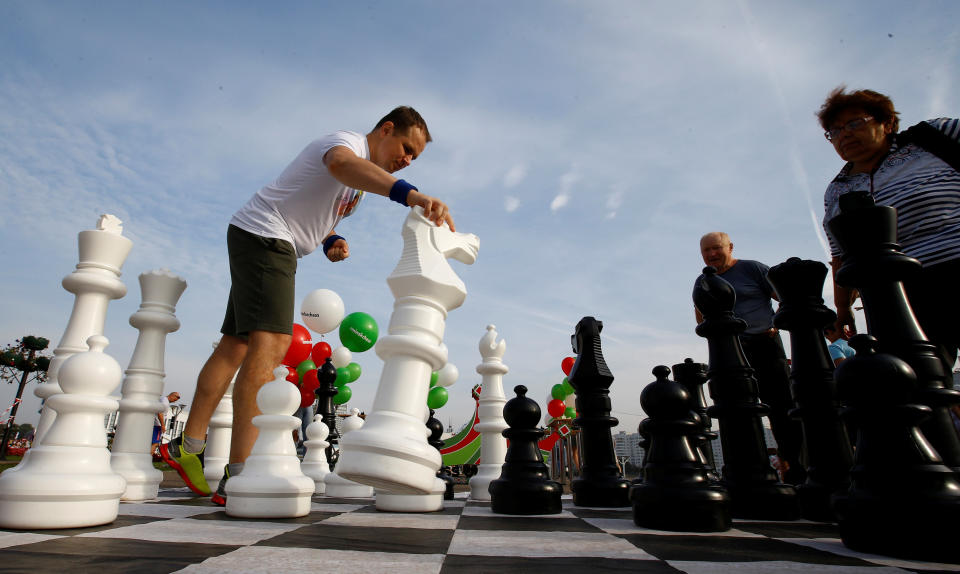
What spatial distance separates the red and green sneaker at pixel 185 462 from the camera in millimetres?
2330

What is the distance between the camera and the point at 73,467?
1.31m

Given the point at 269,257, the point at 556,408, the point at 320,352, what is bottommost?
the point at 269,257

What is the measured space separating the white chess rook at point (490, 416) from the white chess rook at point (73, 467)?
171 centimetres

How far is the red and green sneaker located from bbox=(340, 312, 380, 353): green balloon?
5902 mm

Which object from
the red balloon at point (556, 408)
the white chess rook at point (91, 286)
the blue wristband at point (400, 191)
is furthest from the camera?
the red balloon at point (556, 408)

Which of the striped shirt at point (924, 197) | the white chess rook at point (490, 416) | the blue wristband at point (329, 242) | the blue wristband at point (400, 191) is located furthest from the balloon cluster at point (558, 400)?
the blue wristband at point (400, 191)

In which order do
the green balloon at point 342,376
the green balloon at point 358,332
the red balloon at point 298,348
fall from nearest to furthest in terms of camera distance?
the red balloon at point 298,348 < the green balloon at point 358,332 < the green balloon at point 342,376

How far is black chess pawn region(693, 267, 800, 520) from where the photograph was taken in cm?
162

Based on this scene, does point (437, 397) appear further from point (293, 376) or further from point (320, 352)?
point (293, 376)

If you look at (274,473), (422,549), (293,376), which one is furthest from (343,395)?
(422,549)

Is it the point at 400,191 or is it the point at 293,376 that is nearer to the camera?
the point at 400,191

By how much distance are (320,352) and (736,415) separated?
8160 mm

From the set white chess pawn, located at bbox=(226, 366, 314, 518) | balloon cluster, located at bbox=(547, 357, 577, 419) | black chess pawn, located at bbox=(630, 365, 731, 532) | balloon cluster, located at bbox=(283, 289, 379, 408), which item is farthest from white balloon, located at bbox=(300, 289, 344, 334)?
black chess pawn, located at bbox=(630, 365, 731, 532)

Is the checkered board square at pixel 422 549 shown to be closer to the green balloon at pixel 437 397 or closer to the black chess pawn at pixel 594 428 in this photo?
the black chess pawn at pixel 594 428
